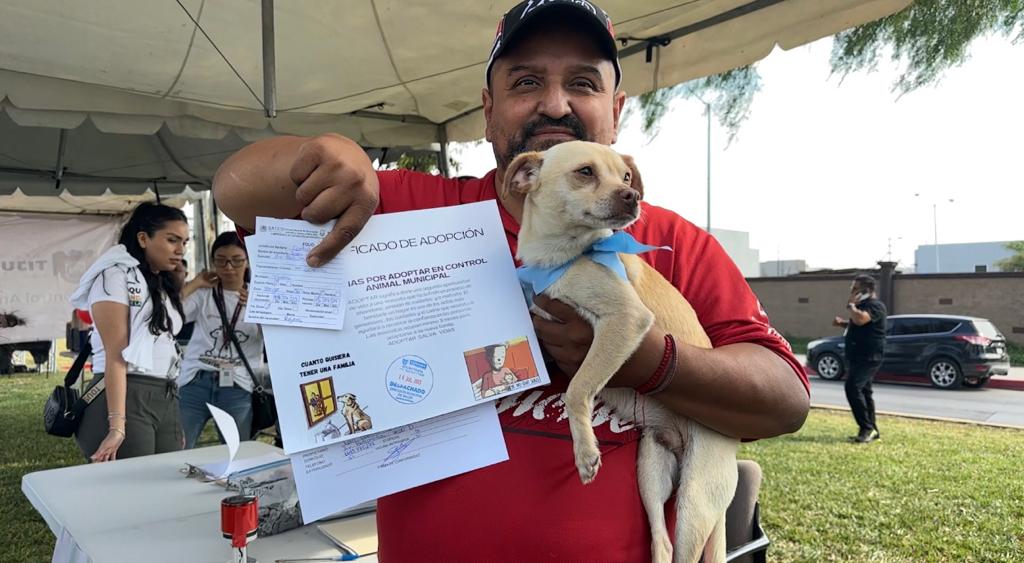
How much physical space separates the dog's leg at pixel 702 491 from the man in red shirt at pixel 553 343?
0.05 meters

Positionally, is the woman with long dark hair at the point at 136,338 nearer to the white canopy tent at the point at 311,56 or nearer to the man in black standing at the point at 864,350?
the white canopy tent at the point at 311,56

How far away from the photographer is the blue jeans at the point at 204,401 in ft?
15.4

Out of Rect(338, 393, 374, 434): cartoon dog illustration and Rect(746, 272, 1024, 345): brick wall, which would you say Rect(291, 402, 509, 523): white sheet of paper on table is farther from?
Rect(746, 272, 1024, 345): brick wall

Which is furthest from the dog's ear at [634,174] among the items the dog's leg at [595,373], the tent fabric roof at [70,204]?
the tent fabric roof at [70,204]

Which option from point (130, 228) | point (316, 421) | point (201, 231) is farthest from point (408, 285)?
point (201, 231)

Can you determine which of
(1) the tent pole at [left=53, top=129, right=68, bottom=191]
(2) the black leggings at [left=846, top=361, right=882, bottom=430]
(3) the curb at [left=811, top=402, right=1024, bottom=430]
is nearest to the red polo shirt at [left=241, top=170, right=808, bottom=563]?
(1) the tent pole at [left=53, top=129, right=68, bottom=191]

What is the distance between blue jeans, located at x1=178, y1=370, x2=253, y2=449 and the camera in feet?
15.4

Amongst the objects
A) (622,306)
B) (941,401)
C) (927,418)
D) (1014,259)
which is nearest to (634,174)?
(622,306)

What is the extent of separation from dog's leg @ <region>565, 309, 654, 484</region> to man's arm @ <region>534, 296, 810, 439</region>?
29 mm

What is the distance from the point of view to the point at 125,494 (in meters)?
2.67

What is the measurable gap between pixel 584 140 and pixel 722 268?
17.6 inches

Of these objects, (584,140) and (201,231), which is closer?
(584,140)

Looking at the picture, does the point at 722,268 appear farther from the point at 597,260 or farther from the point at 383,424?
the point at 383,424
